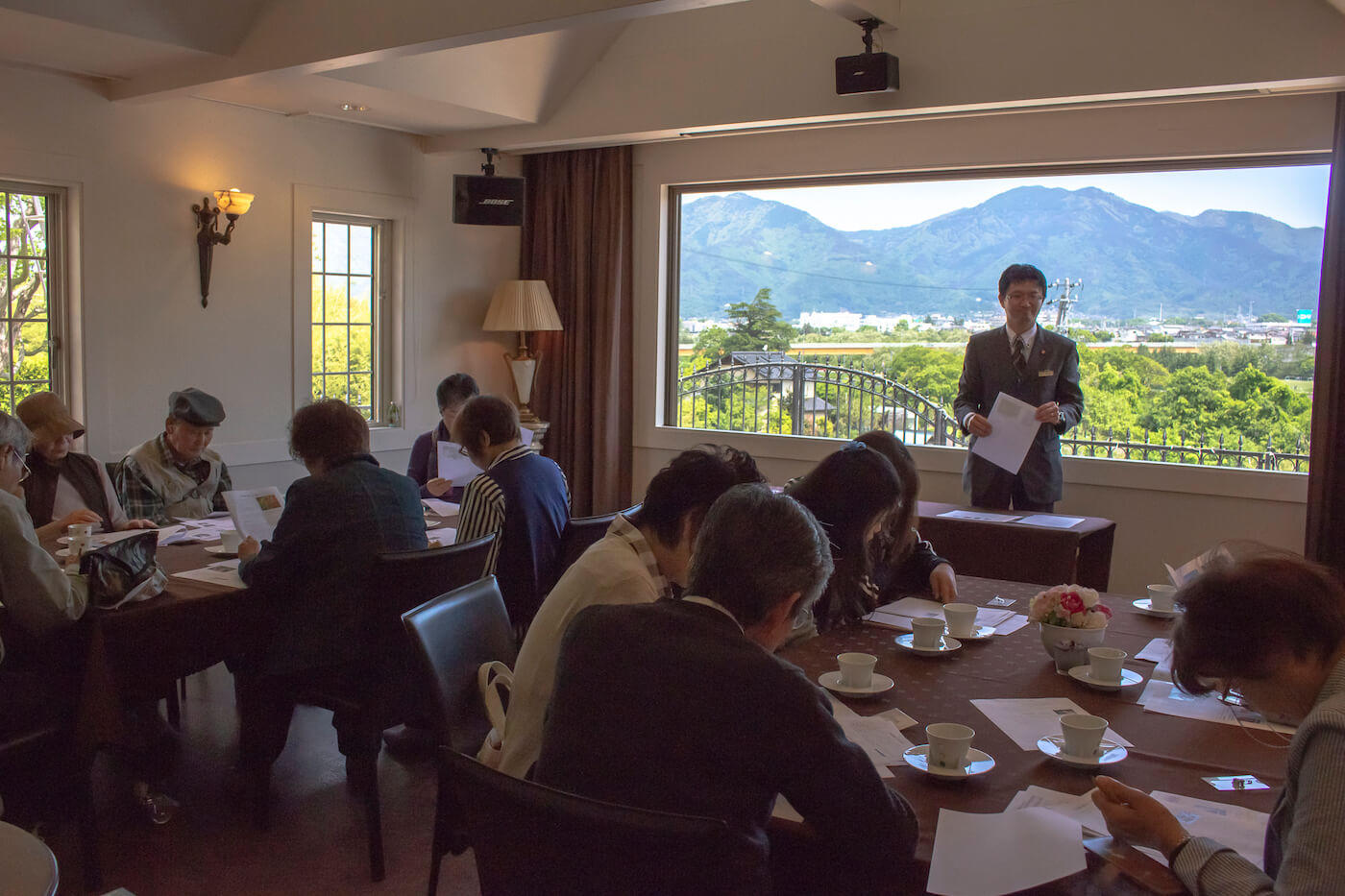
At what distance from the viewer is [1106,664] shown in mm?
2154

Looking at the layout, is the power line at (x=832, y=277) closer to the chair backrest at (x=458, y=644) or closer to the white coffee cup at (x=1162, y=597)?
the white coffee cup at (x=1162, y=597)

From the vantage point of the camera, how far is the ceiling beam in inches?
147

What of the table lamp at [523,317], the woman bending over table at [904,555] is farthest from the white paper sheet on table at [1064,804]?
the table lamp at [523,317]

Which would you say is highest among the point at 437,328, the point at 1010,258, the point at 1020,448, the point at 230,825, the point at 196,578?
the point at 1010,258

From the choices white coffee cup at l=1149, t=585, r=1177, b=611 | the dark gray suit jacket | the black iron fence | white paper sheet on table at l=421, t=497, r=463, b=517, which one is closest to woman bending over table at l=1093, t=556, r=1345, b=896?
white coffee cup at l=1149, t=585, r=1177, b=611

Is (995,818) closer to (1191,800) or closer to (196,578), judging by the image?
(1191,800)

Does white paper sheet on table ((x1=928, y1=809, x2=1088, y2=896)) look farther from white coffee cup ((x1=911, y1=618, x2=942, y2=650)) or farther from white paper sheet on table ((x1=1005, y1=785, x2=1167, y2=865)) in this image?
white coffee cup ((x1=911, y1=618, x2=942, y2=650))

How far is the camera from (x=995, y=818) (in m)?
1.55

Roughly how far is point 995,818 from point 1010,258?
4495 mm

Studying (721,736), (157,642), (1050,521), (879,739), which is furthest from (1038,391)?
(721,736)

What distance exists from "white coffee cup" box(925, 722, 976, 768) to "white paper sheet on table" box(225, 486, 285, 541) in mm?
2179

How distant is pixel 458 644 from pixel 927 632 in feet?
3.33

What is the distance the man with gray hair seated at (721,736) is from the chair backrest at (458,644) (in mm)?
709

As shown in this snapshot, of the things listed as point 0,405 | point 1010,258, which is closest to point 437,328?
point 0,405
